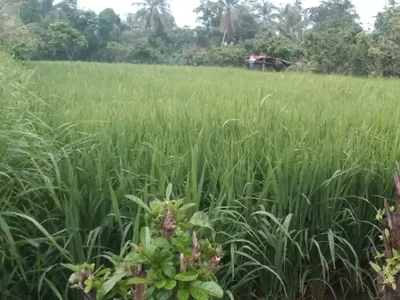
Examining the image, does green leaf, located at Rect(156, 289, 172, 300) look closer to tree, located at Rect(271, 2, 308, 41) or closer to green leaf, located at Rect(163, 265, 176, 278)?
green leaf, located at Rect(163, 265, 176, 278)

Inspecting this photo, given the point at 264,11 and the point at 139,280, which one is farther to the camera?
the point at 264,11

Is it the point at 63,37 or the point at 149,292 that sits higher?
the point at 63,37

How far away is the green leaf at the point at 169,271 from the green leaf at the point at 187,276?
0.04ft

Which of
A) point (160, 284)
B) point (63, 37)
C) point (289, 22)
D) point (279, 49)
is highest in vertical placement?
point (289, 22)

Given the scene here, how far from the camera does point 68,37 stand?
24.2 metres

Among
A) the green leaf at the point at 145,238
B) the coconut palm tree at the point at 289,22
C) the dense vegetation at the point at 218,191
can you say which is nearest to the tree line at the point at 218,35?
the coconut palm tree at the point at 289,22

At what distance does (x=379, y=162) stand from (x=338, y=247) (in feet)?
1.39

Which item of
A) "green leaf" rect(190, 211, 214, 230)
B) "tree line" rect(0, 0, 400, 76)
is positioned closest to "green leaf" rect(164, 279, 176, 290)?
"green leaf" rect(190, 211, 214, 230)

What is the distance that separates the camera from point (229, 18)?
33.3 metres

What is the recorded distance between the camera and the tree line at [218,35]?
39.2 ft

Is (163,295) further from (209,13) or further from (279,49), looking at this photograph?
(209,13)

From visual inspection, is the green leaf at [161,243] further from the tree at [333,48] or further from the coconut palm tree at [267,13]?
the coconut palm tree at [267,13]

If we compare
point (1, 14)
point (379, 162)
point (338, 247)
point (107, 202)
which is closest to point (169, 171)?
point (107, 202)

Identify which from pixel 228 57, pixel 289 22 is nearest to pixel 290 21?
pixel 289 22
